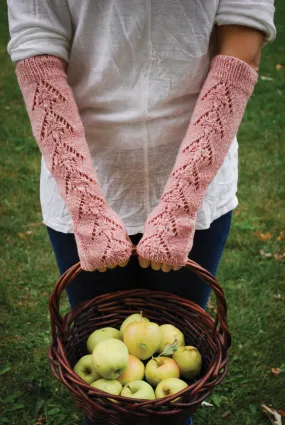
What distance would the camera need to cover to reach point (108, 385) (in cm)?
135

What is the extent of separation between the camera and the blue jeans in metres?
1.51

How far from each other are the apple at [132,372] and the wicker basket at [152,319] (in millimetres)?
118

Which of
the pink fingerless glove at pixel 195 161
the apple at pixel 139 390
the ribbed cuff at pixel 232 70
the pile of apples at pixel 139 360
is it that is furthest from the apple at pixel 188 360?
the ribbed cuff at pixel 232 70

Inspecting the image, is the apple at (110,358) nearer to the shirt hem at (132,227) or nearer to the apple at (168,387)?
the apple at (168,387)

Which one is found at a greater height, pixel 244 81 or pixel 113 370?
pixel 244 81

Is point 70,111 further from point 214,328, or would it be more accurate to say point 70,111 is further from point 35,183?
point 35,183

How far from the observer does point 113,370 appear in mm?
1343

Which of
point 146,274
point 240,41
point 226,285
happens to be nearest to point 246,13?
point 240,41

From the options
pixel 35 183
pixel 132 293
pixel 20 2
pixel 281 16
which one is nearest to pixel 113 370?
pixel 132 293

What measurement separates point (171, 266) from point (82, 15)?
0.60m

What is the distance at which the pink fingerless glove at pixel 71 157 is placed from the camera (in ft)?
4.22

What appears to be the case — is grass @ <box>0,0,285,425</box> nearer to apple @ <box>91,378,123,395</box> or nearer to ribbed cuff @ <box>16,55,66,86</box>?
apple @ <box>91,378,123,395</box>

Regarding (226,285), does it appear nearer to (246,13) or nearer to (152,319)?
(152,319)

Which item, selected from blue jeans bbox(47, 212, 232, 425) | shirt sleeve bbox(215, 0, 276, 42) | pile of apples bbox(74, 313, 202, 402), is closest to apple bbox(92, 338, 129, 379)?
pile of apples bbox(74, 313, 202, 402)
